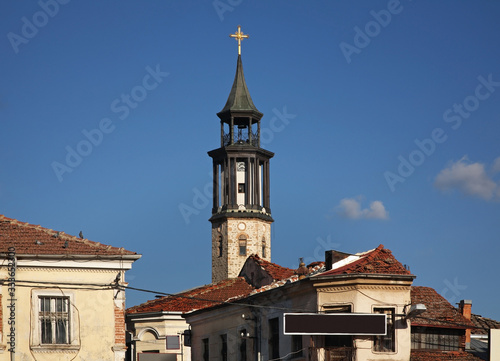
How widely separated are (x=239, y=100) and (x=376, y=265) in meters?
54.4

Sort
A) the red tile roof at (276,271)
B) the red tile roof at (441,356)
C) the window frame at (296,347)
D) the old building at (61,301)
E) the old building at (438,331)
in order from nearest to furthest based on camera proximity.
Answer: the old building at (61,301) → the window frame at (296,347) → the red tile roof at (441,356) → the old building at (438,331) → the red tile roof at (276,271)

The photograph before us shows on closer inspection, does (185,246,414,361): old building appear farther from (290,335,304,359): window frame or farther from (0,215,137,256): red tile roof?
(0,215,137,256): red tile roof

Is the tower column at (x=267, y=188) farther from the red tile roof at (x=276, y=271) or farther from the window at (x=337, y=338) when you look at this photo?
the window at (x=337, y=338)

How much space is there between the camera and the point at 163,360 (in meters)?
50.1

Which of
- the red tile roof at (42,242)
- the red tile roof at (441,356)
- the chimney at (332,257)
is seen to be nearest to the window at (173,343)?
the chimney at (332,257)

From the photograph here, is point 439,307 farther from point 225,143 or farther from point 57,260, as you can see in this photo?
point 225,143

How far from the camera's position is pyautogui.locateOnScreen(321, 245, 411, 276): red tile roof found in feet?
134

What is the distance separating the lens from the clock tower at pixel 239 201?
3600 inches

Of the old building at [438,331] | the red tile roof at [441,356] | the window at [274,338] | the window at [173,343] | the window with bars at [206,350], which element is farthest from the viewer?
the window at [173,343]

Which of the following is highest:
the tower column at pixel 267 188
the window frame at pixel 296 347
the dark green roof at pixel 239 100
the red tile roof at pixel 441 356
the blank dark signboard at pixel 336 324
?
the dark green roof at pixel 239 100

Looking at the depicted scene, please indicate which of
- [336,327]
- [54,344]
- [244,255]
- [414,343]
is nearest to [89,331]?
[54,344]

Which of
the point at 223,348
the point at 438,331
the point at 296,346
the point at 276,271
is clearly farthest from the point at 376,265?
the point at 276,271

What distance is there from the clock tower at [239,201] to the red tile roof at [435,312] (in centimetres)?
4312

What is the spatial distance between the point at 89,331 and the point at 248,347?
8.07 m
